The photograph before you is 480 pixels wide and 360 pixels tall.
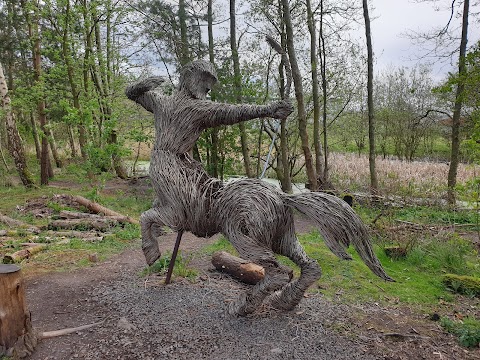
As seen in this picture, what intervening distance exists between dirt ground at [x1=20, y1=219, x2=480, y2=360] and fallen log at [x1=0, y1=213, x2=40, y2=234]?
110 inches

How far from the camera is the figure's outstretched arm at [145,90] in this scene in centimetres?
359

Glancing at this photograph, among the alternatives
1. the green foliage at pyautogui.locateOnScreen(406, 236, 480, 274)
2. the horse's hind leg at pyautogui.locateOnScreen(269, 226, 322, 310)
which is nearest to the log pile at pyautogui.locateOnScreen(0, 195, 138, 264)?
the horse's hind leg at pyautogui.locateOnScreen(269, 226, 322, 310)

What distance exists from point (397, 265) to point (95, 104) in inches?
256

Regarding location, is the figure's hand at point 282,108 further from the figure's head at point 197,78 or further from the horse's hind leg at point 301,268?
the horse's hind leg at point 301,268

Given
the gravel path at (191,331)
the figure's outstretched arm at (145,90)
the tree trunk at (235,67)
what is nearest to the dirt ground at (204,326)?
the gravel path at (191,331)

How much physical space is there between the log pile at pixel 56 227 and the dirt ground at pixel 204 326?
153 cm

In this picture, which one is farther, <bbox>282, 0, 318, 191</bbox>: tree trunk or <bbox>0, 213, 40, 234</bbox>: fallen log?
<bbox>282, 0, 318, 191</bbox>: tree trunk

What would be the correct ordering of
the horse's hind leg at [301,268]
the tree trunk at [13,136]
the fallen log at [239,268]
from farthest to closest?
the tree trunk at [13,136], the fallen log at [239,268], the horse's hind leg at [301,268]

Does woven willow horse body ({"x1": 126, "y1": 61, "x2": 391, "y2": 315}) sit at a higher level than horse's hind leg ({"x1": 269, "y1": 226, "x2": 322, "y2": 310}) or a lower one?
higher

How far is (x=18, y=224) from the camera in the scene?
682cm

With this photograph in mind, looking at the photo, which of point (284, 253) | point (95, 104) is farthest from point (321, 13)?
point (284, 253)

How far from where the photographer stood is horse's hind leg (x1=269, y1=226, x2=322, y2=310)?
3055 mm

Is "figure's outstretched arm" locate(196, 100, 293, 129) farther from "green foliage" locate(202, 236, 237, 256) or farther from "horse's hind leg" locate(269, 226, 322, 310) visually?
"green foliage" locate(202, 236, 237, 256)

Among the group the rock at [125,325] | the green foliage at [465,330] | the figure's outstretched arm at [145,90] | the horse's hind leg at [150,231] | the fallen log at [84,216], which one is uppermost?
the figure's outstretched arm at [145,90]
